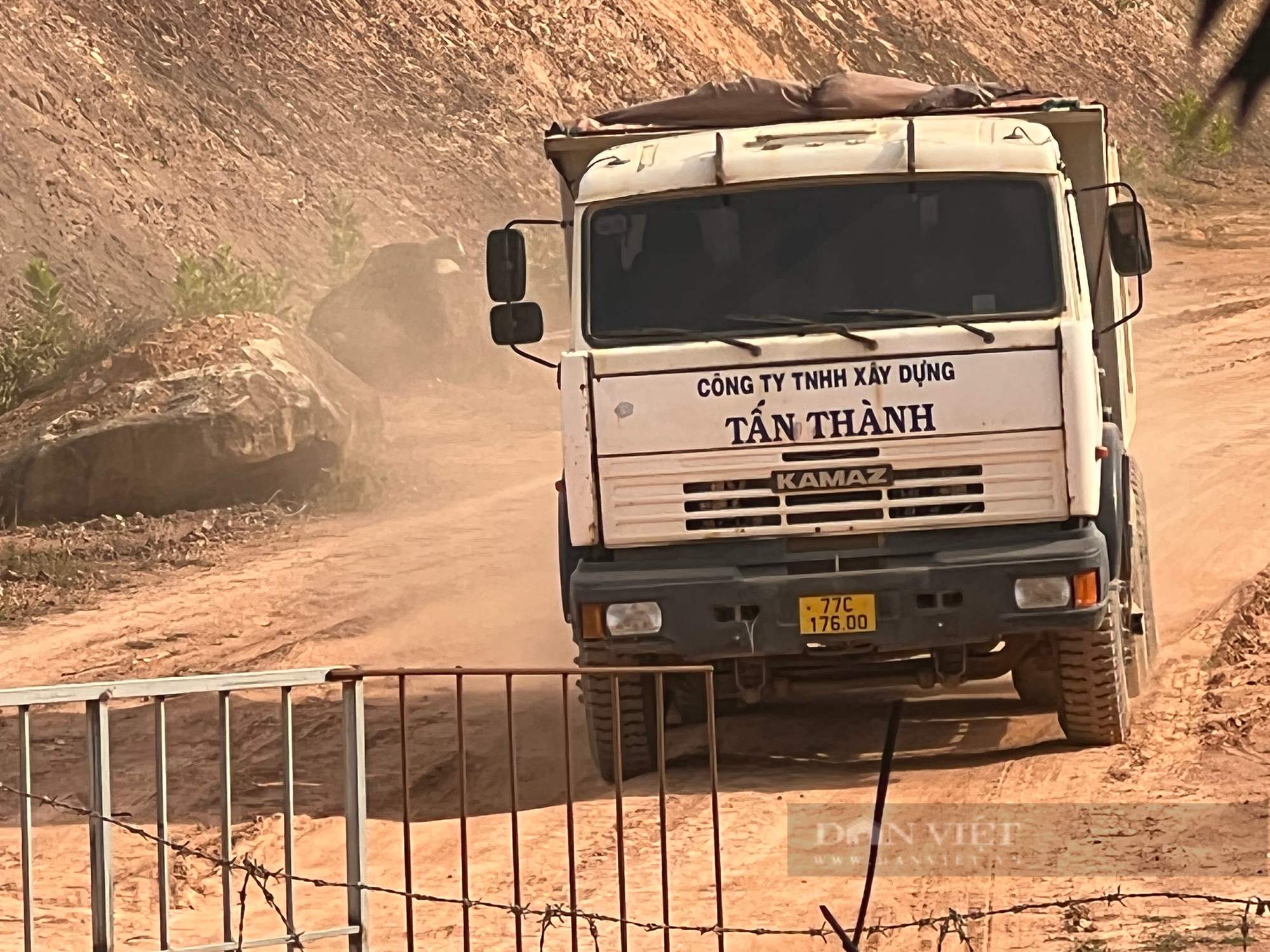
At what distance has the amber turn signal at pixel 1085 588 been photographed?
344 inches

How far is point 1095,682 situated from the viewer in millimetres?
9195

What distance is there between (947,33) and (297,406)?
25659mm

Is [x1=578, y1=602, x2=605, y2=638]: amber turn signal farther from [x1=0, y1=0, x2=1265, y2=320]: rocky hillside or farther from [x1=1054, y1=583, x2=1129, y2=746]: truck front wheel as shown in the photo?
[x1=0, y1=0, x2=1265, y2=320]: rocky hillside

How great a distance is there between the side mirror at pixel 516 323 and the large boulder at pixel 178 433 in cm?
743

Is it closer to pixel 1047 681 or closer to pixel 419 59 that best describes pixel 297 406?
pixel 1047 681

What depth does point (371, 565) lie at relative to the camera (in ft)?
51.2

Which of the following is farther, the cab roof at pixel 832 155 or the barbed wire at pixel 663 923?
the cab roof at pixel 832 155

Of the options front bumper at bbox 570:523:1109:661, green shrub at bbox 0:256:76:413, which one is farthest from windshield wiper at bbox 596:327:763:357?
green shrub at bbox 0:256:76:413

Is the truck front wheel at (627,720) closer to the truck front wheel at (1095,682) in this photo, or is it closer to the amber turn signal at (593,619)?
the amber turn signal at (593,619)

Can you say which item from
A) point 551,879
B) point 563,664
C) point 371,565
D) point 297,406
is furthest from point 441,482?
point 551,879

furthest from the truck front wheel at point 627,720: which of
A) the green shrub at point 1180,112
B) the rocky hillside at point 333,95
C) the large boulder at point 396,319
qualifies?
the green shrub at point 1180,112

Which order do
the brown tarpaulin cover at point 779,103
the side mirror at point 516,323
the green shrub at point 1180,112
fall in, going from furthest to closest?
the green shrub at point 1180,112, the brown tarpaulin cover at point 779,103, the side mirror at point 516,323

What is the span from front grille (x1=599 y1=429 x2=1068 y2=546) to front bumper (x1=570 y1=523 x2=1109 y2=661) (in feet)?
0.29

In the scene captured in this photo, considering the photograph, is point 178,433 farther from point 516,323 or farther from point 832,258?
point 832,258
